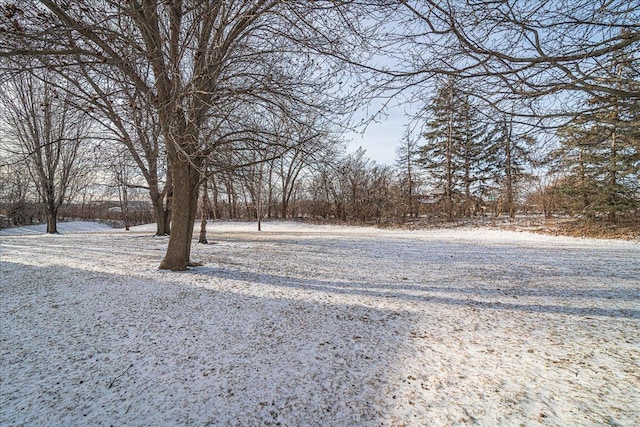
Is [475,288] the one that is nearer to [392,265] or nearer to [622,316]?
[622,316]

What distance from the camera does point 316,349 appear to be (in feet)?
10.6

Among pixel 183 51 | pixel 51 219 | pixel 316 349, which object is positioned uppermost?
pixel 183 51

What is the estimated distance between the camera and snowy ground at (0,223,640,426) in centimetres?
228

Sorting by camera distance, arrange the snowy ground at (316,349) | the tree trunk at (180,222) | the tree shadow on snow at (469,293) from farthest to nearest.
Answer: the tree trunk at (180,222), the tree shadow on snow at (469,293), the snowy ground at (316,349)

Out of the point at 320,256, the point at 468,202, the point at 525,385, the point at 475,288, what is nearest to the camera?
the point at 525,385

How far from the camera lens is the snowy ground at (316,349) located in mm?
2275

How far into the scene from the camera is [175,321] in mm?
3947

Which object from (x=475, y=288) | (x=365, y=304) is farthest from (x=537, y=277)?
(x=365, y=304)

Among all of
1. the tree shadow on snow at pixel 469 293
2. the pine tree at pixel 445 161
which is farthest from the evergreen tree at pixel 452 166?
the tree shadow on snow at pixel 469 293

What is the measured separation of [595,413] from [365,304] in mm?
2878

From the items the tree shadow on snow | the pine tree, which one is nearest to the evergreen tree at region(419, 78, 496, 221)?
the pine tree

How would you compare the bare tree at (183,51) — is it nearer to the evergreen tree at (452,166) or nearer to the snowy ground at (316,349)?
the snowy ground at (316,349)

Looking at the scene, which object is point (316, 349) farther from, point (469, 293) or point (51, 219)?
point (51, 219)

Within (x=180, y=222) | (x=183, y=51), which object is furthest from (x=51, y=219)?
(x=183, y=51)
